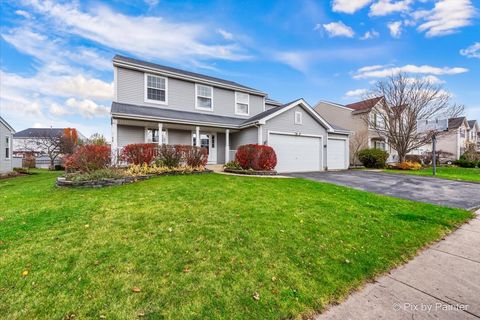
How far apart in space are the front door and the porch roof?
1.39m

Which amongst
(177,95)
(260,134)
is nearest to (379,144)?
(260,134)

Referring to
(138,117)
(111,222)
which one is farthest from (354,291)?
(138,117)

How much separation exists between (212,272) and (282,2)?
13261 millimetres

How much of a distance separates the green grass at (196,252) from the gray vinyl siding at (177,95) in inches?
354

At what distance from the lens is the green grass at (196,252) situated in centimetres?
236

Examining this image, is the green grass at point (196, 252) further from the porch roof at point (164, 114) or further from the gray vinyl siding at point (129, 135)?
the gray vinyl siding at point (129, 135)

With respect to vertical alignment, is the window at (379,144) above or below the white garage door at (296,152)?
above

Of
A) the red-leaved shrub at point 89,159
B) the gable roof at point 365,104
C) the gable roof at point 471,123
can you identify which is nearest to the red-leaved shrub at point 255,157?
the red-leaved shrub at point 89,159

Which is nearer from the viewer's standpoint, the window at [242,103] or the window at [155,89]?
the window at [155,89]

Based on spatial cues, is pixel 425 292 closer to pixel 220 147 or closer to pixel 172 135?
pixel 172 135

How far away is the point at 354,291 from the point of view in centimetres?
271

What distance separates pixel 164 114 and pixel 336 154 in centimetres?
1264

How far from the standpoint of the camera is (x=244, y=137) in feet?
49.1

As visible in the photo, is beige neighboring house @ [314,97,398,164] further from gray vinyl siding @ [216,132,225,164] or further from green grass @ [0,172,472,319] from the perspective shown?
green grass @ [0,172,472,319]
